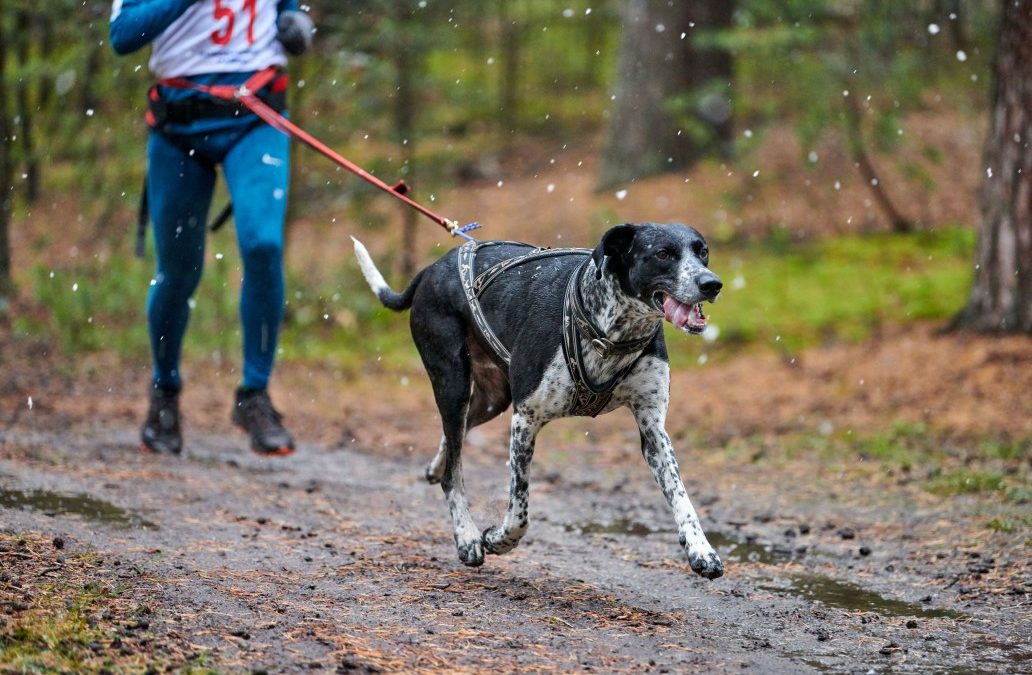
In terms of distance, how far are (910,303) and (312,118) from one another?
19.9 feet

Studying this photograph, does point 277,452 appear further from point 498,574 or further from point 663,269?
point 663,269

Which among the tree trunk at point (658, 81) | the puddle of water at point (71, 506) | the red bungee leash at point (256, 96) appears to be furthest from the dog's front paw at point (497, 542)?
the tree trunk at point (658, 81)

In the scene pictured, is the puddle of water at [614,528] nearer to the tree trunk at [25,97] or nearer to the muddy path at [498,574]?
the muddy path at [498,574]

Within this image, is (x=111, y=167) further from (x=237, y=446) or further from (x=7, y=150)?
(x=237, y=446)

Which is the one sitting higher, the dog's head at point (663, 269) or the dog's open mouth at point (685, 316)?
the dog's head at point (663, 269)

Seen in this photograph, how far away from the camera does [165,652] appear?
335 centimetres

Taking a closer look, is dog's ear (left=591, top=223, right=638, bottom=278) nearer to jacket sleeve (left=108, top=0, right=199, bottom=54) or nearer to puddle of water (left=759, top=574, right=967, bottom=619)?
puddle of water (left=759, top=574, right=967, bottom=619)

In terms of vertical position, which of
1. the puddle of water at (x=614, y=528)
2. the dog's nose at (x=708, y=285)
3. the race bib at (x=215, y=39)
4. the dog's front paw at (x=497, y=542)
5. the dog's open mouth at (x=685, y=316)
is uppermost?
the race bib at (x=215, y=39)

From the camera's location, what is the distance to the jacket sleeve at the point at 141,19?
224 inches

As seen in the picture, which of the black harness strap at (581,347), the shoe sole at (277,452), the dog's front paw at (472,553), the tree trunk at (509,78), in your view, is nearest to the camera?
the black harness strap at (581,347)

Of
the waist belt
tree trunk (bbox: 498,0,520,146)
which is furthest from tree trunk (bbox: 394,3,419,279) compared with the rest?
tree trunk (bbox: 498,0,520,146)

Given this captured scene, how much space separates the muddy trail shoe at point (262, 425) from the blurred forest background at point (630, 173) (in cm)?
459

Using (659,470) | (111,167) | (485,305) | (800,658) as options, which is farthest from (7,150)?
(800,658)

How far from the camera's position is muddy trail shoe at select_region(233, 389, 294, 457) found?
6117mm
